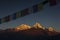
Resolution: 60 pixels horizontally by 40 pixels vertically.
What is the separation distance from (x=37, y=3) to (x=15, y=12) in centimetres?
28

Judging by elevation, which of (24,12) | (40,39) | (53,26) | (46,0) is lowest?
(40,39)

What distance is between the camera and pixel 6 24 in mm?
1942

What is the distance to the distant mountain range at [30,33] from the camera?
6.13 feet

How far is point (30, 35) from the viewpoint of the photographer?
1.94 m

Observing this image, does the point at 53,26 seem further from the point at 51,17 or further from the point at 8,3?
the point at 8,3

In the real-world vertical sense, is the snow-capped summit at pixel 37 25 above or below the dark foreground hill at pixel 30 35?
above

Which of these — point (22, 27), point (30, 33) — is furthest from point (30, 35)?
point (22, 27)

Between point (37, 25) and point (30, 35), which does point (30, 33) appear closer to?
point (30, 35)

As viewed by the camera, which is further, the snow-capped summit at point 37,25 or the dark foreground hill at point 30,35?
the snow-capped summit at point 37,25

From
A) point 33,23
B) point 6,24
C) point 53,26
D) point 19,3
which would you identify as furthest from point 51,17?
point 6,24

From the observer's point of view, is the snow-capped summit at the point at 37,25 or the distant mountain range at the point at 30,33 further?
the snow-capped summit at the point at 37,25

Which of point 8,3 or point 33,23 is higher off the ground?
point 8,3

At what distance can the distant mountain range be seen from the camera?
187cm

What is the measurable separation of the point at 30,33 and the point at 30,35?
0.02 metres
